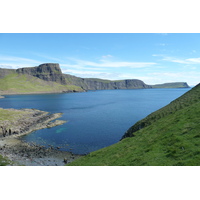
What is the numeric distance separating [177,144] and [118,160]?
7.05 meters

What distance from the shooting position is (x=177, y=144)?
17281mm

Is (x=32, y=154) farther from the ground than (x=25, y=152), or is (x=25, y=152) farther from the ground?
(x=25, y=152)

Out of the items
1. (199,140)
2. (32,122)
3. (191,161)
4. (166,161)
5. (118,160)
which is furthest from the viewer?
(32,122)

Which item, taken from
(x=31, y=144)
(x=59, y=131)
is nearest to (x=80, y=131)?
(x=59, y=131)

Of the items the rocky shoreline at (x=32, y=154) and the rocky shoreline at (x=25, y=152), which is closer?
the rocky shoreline at (x=32, y=154)

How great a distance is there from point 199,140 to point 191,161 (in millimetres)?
4422

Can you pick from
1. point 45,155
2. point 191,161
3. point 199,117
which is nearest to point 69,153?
point 45,155

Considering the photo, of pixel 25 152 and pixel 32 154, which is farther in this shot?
pixel 25 152

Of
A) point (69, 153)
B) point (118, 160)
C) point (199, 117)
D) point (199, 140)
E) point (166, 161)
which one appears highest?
point (199, 117)

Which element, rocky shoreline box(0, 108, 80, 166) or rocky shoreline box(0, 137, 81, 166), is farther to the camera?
rocky shoreline box(0, 108, 80, 166)

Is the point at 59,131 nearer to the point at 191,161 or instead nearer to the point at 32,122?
the point at 32,122

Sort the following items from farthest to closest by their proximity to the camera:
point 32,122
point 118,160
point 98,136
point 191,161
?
1. point 32,122
2. point 98,136
3. point 118,160
4. point 191,161

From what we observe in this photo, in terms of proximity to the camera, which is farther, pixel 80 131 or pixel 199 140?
pixel 80 131

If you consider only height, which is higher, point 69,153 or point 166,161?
point 166,161
